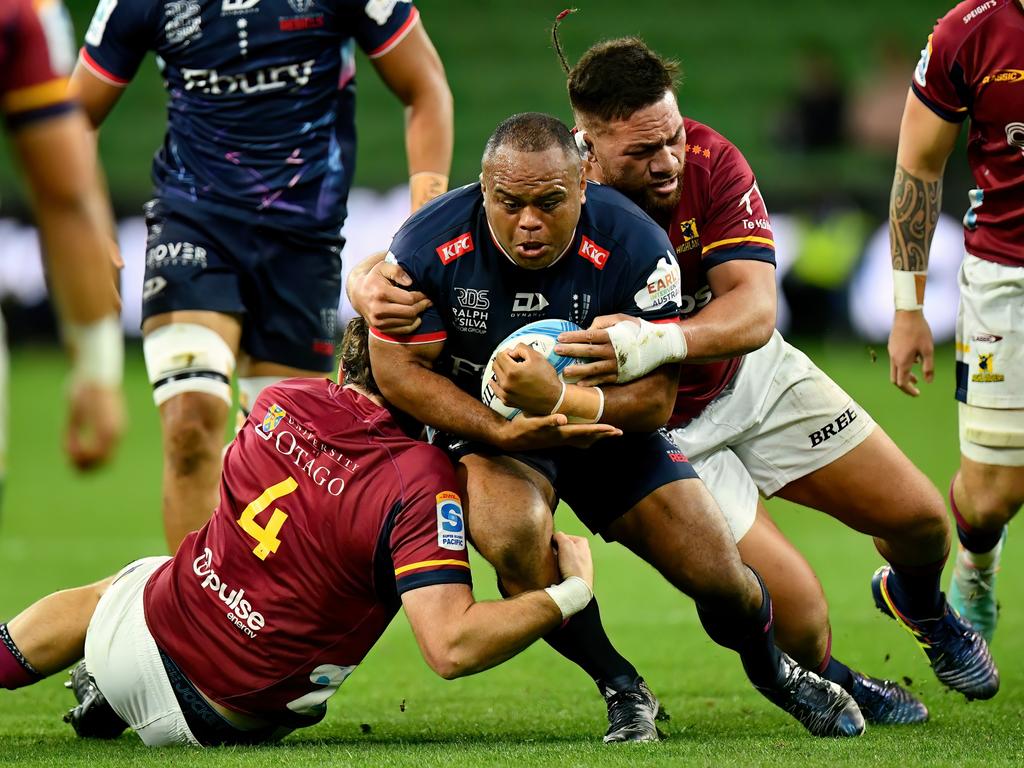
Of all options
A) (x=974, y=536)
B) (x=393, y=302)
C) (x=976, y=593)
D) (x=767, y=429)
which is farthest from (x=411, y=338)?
(x=976, y=593)

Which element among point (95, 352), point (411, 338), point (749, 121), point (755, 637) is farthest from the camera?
point (749, 121)

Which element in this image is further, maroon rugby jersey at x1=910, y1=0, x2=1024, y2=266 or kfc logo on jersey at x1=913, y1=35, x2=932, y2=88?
kfc logo on jersey at x1=913, y1=35, x2=932, y2=88

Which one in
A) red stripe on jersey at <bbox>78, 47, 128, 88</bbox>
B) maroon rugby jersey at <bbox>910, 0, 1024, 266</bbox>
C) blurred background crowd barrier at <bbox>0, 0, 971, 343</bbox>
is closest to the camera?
maroon rugby jersey at <bbox>910, 0, 1024, 266</bbox>

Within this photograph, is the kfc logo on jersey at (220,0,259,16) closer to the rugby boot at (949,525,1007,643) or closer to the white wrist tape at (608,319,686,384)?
the white wrist tape at (608,319,686,384)

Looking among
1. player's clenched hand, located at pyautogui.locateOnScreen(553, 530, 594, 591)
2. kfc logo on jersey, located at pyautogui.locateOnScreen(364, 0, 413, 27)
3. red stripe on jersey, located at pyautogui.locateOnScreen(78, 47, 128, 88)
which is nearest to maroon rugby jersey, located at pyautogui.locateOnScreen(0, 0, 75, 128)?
player's clenched hand, located at pyautogui.locateOnScreen(553, 530, 594, 591)

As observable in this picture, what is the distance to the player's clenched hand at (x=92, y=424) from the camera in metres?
3.39

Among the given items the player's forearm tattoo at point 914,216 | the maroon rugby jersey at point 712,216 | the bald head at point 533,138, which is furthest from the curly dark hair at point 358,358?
the player's forearm tattoo at point 914,216

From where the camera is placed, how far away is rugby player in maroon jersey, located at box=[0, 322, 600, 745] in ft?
14.4

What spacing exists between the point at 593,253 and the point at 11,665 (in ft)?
6.79

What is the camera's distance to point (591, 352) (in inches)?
176

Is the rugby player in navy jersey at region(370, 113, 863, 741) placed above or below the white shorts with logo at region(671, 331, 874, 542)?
above

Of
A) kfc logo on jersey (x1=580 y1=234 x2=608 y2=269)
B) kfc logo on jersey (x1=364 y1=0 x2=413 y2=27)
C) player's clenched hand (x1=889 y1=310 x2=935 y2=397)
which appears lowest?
player's clenched hand (x1=889 y1=310 x2=935 y2=397)

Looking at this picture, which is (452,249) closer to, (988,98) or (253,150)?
(253,150)

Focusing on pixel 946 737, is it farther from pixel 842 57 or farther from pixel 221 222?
pixel 842 57
